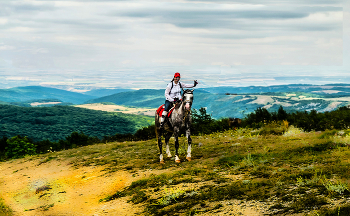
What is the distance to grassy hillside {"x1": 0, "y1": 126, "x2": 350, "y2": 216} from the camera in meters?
7.82

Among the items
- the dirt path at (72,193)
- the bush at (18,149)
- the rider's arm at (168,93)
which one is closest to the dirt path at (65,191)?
the dirt path at (72,193)

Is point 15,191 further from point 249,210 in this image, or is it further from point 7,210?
point 249,210

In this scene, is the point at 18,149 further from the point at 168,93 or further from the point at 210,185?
the point at 210,185

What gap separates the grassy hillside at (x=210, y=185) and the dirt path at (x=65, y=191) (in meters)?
0.05

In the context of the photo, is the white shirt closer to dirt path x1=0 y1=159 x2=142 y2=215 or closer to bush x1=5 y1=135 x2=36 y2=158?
dirt path x1=0 y1=159 x2=142 y2=215

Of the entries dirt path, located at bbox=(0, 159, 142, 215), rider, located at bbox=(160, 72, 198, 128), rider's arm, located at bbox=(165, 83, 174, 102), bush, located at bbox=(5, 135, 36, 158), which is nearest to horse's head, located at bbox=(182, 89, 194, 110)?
rider, located at bbox=(160, 72, 198, 128)

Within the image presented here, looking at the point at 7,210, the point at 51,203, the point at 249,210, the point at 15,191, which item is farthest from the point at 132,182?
the point at 15,191

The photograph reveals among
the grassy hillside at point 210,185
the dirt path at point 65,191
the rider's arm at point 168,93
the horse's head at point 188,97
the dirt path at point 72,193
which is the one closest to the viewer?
the grassy hillside at point 210,185

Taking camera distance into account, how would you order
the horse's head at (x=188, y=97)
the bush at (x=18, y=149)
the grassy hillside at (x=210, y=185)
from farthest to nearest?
the bush at (x=18, y=149) → the horse's head at (x=188, y=97) → the grassy hillside at (x=210, y=185)

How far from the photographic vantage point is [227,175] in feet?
36.2

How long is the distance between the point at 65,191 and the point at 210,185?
7328 mm

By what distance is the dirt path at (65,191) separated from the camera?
10.7m

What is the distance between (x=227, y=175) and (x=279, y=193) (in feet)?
9.53

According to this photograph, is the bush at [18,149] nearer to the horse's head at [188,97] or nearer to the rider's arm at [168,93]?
the rider's arm at [168,93]
